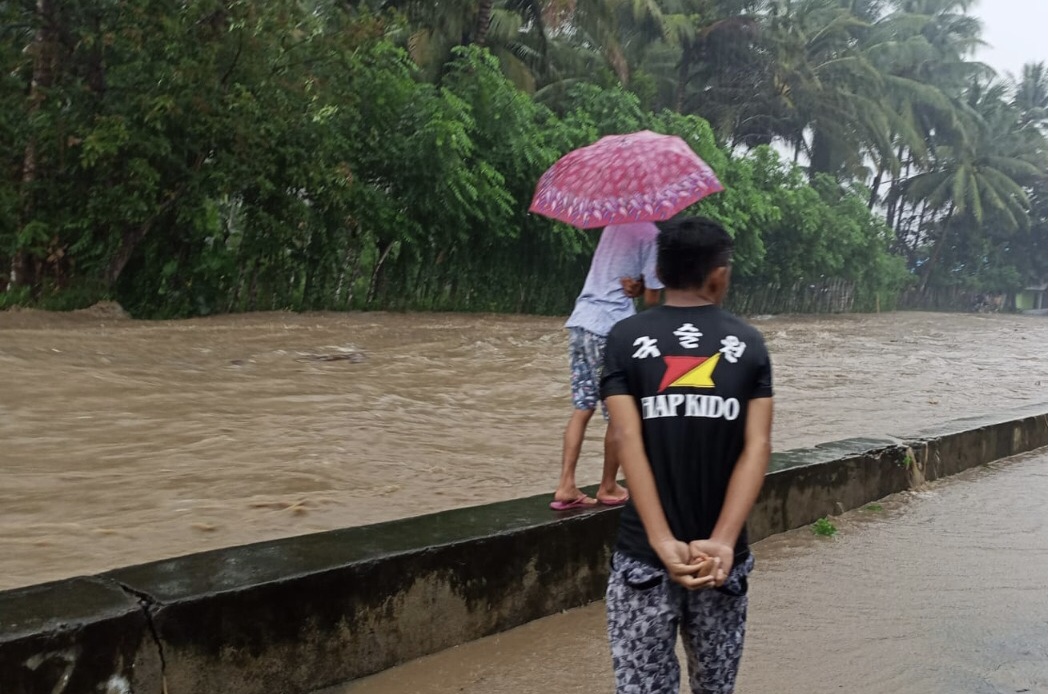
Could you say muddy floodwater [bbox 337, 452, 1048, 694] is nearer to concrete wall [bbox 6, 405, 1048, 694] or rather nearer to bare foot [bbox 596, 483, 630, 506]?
concrete wall [bbox 6, 405, 1048, 694]

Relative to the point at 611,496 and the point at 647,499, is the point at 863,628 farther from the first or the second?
the point at 647,499

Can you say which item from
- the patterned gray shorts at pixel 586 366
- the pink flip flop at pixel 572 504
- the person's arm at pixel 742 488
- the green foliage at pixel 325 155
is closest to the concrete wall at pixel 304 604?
the pink flip flop at pixel 572 504

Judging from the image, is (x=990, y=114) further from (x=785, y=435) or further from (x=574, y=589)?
(x=574, y=589)

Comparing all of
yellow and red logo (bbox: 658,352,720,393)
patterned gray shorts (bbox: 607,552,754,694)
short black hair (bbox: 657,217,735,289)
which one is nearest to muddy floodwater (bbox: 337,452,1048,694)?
patterned gray shorts (bbox: 607,552,754,694)

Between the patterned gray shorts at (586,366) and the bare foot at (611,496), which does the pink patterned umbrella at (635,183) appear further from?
the bare foot at (611,496)

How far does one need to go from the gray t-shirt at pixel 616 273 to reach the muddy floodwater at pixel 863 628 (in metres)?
1.14

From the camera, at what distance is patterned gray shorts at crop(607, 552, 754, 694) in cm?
196

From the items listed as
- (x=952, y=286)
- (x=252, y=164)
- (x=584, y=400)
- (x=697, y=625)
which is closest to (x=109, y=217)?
(x=252, y=164)

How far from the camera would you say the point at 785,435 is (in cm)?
720

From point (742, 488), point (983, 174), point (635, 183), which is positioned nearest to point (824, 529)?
point (635, 183)

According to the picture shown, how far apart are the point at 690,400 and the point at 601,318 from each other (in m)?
1.91

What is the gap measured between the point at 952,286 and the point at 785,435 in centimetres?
4590

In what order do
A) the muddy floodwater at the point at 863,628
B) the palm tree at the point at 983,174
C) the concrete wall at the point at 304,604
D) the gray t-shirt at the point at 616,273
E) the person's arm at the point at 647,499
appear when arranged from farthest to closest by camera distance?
the palm tree at the point at 983,174 → the gray t-shirt at the point at 616,273 → the muddy floodwater at the point at 863,628 → the concrete wall at the point at 304,604 → the person's arm at the point at 647,499

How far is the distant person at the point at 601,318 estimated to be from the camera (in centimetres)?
380
